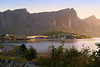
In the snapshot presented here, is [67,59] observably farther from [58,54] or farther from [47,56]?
[47,56]

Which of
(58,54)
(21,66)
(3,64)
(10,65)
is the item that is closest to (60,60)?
(58,54)

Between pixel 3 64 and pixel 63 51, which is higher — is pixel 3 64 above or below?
below

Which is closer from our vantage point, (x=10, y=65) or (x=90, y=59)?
(x=90, y=59)

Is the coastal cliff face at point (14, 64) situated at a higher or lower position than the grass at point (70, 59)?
lower

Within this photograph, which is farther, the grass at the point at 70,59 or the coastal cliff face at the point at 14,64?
the coastal cliff face at the point at 14,64

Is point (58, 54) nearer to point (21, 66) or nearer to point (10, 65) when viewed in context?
point (21, 66)

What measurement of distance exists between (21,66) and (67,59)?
3528 mm

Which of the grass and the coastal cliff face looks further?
the coastal cliff face

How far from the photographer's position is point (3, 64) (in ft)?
39.0

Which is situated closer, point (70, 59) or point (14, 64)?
point (70, 59)

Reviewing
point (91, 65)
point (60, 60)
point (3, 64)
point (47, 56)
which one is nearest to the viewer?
point (91, 65)

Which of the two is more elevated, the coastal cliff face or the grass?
the grass

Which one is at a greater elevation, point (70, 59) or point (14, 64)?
point (70, 59)

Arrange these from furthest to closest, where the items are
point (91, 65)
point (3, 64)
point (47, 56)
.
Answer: point (3, 64) → point (47, 56) → point (91, 65)
